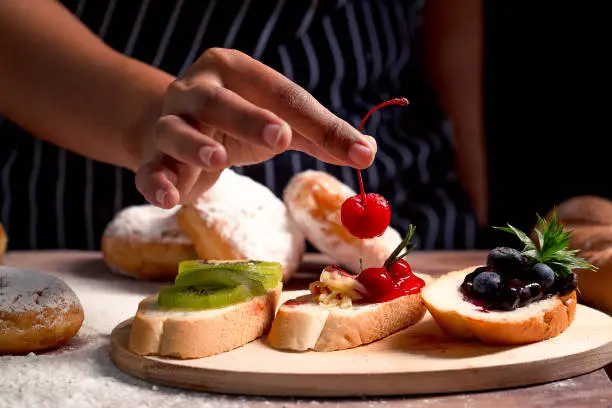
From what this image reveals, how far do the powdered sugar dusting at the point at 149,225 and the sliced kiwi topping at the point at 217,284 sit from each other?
486 millimetres

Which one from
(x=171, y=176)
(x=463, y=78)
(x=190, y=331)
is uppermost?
(x=463, y=78)

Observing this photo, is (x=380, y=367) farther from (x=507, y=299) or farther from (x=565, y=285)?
(x=565, y=285)

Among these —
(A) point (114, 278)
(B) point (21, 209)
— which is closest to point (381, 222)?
(A) point (114, 278)

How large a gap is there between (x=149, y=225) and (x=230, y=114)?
0.86 meters

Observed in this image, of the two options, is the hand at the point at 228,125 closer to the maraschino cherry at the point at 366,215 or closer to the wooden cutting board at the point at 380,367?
the maraschino cherry at the point at 366,215

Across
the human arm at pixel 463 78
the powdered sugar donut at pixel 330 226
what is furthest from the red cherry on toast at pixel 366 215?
the human arm at pixel 463 78

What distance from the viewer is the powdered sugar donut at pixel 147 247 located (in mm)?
2254

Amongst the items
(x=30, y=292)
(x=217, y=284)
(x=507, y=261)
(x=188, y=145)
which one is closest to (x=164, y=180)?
(x=188, y=145)

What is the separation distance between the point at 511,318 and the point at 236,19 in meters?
1.55

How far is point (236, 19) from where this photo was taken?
2.67 metres

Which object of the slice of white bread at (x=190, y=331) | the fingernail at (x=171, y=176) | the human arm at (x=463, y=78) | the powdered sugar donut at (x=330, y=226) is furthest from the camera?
Result: the human arm at (x=463, y=78)

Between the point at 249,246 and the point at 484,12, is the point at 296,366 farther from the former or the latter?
the point at 484,12

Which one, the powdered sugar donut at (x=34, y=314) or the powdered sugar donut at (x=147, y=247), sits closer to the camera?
the powdered sugar donut at (x=34, y=314)

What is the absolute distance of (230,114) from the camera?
1.54 m
